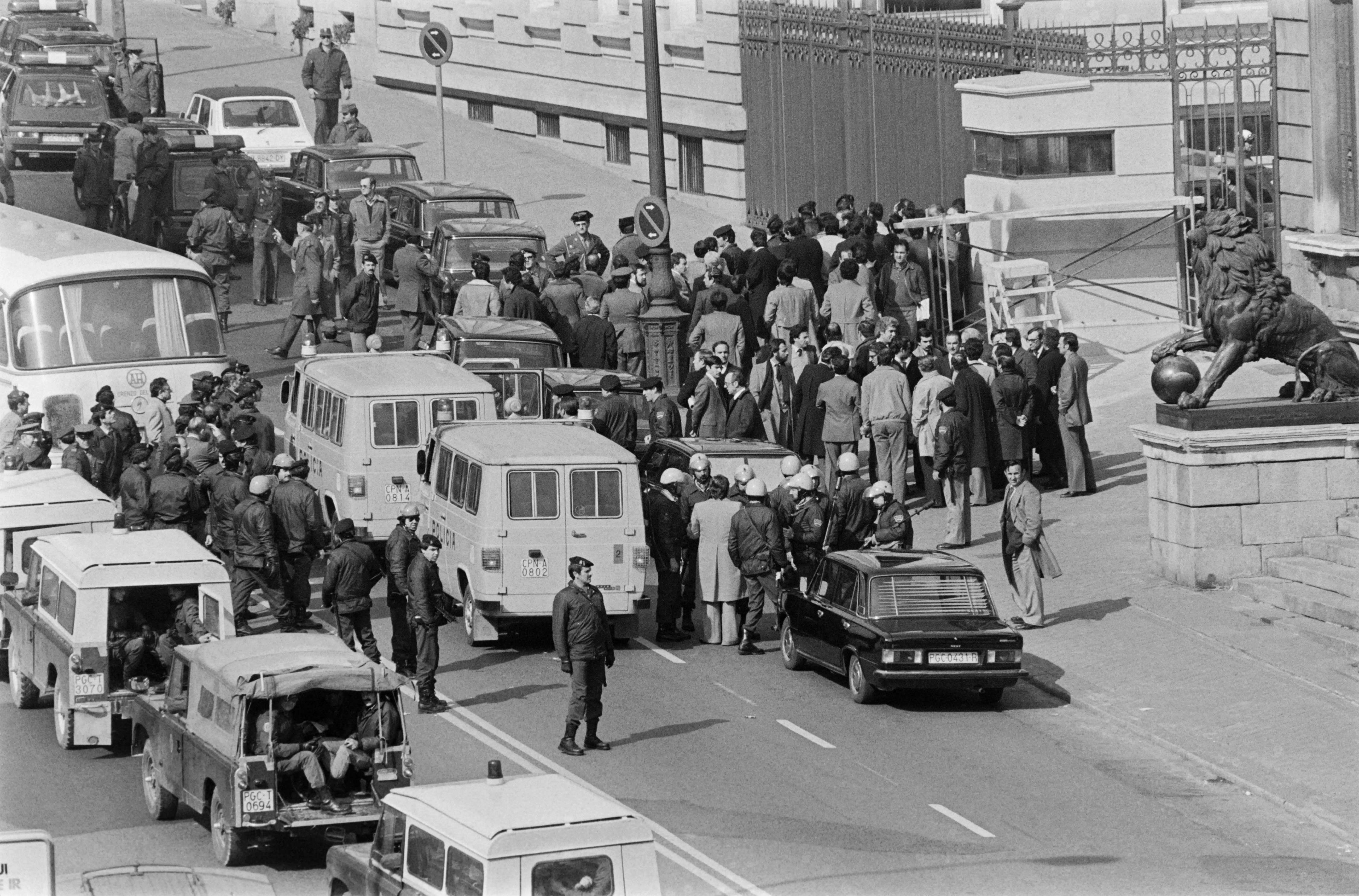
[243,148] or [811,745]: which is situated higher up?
[243,148]

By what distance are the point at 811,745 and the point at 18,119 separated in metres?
28.3

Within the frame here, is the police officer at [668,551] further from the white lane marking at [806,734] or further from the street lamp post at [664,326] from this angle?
the street lamp post at [664,326]

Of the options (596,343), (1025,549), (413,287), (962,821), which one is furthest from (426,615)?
(413,287)

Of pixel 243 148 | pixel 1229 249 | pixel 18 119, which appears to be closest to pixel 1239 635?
pixel 1229 249

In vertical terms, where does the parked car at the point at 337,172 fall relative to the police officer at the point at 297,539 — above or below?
above

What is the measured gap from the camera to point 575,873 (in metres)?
12.3

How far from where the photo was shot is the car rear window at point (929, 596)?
20.1 m

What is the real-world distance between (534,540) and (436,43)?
63.4ft

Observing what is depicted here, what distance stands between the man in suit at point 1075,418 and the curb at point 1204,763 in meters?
5.46

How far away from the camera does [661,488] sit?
2297 cm

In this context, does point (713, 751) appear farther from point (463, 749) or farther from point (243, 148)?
point (243, 148)

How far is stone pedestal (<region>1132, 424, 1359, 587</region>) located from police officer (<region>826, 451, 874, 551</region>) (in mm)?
2941

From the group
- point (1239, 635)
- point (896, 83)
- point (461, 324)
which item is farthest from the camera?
point (896, 83)

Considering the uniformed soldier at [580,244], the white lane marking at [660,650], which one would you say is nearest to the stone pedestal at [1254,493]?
the white lane marking at [660,650]
